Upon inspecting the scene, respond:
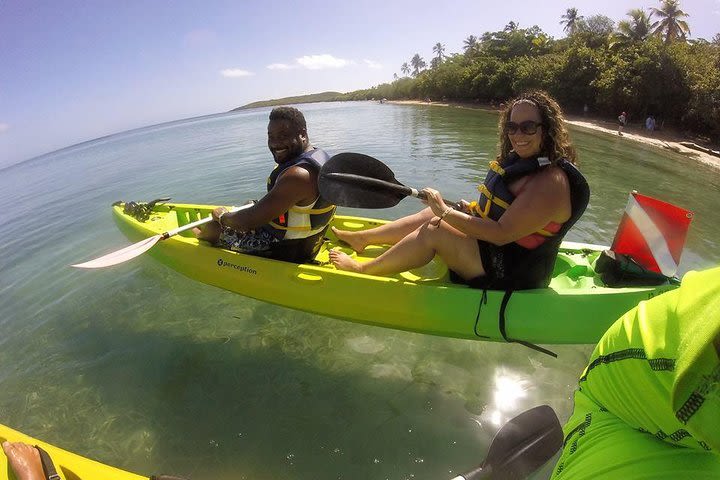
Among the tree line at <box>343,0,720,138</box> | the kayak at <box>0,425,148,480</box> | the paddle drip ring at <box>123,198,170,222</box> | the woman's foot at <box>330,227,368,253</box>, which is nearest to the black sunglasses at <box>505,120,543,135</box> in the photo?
the woman's foot at <box>330,227,368,253</box>

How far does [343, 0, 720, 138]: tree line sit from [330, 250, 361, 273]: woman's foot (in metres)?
19.0

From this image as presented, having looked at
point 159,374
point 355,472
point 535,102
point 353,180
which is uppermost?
point 535,102

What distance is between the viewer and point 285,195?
130 inches

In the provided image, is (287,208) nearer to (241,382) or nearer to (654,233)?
(241,382)

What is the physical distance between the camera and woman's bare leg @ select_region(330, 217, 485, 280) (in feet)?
10.0

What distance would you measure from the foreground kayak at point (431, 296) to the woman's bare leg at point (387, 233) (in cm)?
14

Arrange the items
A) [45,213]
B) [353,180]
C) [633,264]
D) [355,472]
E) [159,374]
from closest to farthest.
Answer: [355,472] < [633,264] < [353,180] < [159,374] < [45,213]

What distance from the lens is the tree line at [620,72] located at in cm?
1786

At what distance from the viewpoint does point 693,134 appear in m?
17.5

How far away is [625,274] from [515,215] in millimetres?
1293

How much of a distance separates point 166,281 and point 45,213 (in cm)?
930

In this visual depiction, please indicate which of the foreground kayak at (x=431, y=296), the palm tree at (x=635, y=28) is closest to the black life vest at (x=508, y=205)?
the foreground kayak at (x=431, y=296)

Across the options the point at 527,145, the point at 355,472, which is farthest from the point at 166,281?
the point at 527,145

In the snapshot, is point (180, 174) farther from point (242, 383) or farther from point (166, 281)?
point (242, 383)
